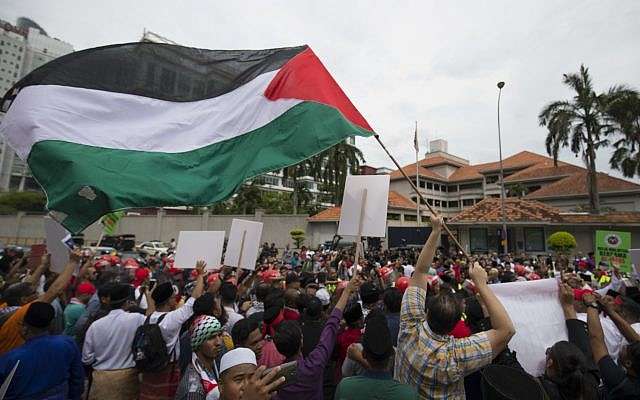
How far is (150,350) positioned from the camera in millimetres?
3029

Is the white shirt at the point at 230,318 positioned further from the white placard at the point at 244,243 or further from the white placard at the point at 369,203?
the white placard at the point at 369,203

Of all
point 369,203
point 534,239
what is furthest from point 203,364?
point 534,239

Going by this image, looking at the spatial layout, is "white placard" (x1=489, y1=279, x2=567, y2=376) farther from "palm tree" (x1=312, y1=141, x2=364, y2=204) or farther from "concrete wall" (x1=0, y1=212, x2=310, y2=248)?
"palm tree" (x1=312, y1=141, x2=364, y2=204)

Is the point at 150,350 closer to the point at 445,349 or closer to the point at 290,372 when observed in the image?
the point at 290,372

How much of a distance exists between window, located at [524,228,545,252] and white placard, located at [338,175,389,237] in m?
24.7

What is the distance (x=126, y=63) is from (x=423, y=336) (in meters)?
3.93

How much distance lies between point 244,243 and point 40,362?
10.2 feet

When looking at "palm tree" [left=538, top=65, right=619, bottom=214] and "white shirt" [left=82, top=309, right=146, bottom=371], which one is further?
"palm tree" [left=538, top=65, right=619, bottom=214]

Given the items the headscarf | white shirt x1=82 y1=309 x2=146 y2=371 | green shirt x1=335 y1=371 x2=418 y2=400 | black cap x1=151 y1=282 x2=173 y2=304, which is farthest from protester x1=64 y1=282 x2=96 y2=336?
green shirt x1=335 y1=371 x2=418 y2=400

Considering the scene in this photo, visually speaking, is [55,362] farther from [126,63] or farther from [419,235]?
[419,235]

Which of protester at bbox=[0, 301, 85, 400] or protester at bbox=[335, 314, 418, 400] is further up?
protester at bbox=[335, 314, 418, 400]

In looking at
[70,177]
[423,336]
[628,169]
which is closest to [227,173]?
[70,177]

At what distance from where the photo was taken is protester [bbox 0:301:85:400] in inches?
102

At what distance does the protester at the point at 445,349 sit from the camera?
78.6 inches
